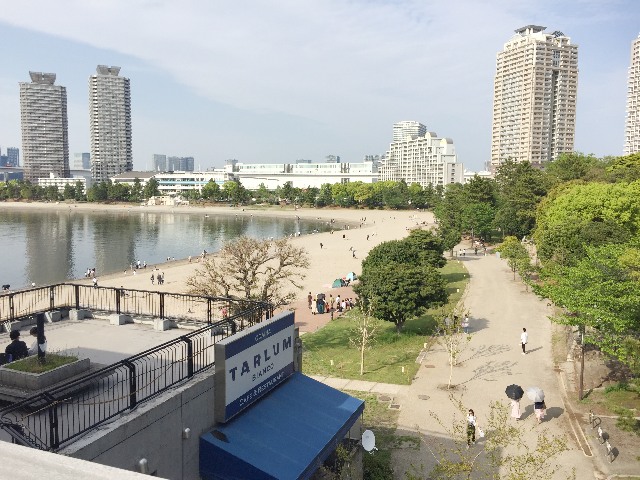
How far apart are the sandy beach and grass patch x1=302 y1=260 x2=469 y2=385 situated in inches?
109

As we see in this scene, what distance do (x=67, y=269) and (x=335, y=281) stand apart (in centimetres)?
3255

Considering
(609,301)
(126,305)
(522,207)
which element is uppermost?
(522,207)

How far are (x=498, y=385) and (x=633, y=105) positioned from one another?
149 metres

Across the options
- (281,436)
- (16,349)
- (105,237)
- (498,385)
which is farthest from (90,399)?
(105,237)

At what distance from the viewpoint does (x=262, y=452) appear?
9.58 meters

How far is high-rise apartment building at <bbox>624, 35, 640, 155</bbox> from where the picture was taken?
13739 cm

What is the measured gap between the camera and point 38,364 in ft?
29.8

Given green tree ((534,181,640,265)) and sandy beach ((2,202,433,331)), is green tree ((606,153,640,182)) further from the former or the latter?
sandy beach ((2,202,433,331))

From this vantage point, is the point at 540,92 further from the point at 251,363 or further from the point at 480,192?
the point at 251,363

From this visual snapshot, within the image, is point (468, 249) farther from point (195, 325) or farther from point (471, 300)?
point (195, 325)

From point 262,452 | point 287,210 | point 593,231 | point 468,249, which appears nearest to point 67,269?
point 468,249

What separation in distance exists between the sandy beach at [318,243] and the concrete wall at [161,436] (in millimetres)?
→ 21390

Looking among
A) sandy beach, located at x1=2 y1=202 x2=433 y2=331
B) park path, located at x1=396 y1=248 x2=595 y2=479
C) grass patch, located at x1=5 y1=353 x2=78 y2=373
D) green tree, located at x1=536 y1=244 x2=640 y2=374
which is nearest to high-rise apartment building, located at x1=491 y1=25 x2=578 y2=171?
sandy beach, located at x1=2 y1=202 x2=433 y2=331

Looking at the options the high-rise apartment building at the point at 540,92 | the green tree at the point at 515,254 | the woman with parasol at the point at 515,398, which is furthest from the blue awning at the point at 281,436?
the high-rise apartment building at the point at 540,92
